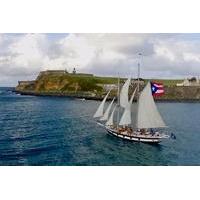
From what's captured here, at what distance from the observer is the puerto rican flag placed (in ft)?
28.2

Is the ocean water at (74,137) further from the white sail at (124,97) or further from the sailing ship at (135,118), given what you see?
the white sail at (124,97)

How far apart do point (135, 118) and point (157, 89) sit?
2.74 feet

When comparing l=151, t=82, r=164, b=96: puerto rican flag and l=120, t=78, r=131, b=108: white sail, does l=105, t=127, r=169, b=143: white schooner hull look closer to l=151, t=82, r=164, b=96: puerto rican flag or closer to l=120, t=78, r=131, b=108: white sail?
l=120, t=78, r=131, b=108: white sail

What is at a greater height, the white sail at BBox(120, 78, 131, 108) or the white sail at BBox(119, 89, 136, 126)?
the white sail at BBox(120, 78, 131, 108)

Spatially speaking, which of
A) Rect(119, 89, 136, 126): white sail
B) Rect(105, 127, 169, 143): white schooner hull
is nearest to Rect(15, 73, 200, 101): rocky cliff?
Rect(119, 89, 136, 126): white sail

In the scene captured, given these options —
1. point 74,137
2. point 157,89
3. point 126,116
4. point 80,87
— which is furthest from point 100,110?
point 157,89

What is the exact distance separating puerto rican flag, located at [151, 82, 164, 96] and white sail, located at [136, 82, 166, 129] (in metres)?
0.08

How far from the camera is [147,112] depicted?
28.7ft

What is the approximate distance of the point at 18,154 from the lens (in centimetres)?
812

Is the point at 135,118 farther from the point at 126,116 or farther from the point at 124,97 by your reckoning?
the point at 124,97

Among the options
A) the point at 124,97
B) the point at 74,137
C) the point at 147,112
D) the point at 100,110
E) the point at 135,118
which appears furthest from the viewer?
the point at 124,97

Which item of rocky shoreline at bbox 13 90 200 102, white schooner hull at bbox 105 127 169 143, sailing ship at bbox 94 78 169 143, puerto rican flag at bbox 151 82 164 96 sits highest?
puerto rican flag at bbox 151 82 164 96
